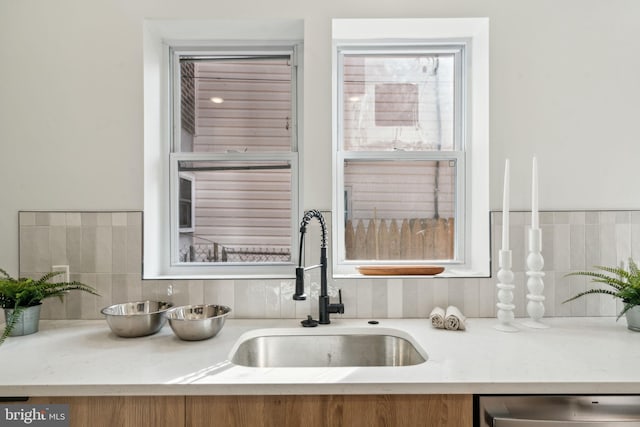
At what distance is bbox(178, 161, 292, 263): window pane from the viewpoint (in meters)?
2.06

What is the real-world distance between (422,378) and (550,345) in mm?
606

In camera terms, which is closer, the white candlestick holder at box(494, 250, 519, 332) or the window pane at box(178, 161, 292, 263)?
the white candlestick holder at box(494, 250, 519, 332)

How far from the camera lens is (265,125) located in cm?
209

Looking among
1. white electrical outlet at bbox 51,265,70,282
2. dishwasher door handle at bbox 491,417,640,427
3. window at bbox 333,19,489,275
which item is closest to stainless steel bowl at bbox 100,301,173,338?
white electrical outlet at bbox 51,265,70,282

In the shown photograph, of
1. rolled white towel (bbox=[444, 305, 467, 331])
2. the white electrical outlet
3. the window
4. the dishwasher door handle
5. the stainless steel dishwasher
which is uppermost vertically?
the window

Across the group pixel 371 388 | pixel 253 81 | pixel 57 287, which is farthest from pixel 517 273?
pixel 57 287

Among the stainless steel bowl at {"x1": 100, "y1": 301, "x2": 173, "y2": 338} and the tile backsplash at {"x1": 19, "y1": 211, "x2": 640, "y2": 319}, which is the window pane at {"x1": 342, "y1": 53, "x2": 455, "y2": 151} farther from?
the stainless steel bowl at {"x1": 100, "y1": 301, "x2": 173, "y2": 338}

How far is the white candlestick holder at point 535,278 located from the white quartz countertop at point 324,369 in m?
0.08

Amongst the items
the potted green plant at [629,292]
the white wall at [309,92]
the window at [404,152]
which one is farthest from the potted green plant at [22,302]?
the potted green plant at [629,292]

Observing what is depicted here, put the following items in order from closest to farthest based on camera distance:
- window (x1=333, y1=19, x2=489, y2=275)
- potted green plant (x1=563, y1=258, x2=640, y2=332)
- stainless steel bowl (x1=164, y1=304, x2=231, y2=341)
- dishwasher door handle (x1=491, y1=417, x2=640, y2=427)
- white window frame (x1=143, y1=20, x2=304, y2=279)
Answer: dishwasher door handle (x1=491, y1=417, x2=640, y2=427), stainless steel bowl (x1=164, y1=304, x2=231, y2=341), potted green plant (x1=563, y1=258, x2=640, y2=332), white window frame (x1=143, y1=20, x2=304, y2=279), window (x1=333, y1=19, x2=489, y2=275)

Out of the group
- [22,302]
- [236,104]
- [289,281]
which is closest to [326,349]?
[289,281]

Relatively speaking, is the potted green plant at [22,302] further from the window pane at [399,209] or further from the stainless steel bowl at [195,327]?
the window pane at [399,209]

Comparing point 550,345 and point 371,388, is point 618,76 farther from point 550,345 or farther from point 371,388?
point 371,388

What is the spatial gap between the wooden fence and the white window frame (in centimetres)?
33
